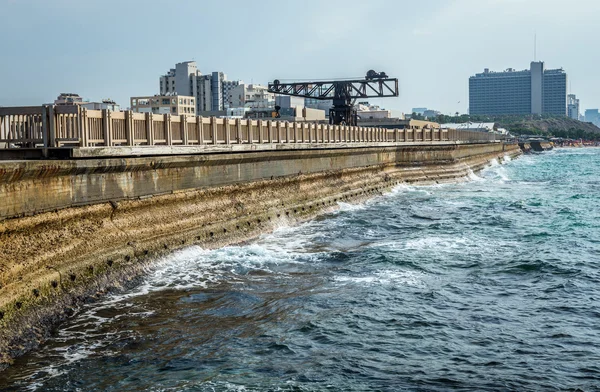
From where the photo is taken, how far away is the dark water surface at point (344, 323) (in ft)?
37.1

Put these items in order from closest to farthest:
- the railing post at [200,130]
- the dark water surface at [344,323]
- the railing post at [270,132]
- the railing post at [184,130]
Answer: the dark water surface at [344,323] < the railing post at [184,130] < the railing post at [200,130] < the railing post at [270,132]

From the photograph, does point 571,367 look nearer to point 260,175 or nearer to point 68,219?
point 68,219

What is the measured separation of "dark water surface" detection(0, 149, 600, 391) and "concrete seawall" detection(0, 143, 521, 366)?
66 cm

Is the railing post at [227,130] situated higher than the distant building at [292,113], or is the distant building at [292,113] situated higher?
the distant building at [292,113]

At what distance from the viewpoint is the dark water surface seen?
11.3 meters

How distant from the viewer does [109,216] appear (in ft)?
59.3

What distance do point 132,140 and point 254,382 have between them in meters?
10.9

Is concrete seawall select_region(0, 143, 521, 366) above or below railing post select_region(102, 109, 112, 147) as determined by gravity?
below

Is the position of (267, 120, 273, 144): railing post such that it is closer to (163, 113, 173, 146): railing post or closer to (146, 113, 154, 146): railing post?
(163, 113, 173, 146): railing post

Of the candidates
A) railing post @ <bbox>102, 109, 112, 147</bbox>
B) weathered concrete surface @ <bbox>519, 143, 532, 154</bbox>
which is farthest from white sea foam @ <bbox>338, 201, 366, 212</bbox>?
weathered concrete surface @ <bbox>519, 143, 532, 154</bbox>

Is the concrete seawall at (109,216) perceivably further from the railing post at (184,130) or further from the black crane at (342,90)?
the black crane at (342,90)

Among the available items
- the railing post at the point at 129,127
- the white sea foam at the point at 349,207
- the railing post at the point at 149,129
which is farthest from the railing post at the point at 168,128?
the white sea foam at the point at 349,207

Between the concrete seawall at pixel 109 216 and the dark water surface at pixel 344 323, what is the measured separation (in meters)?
0.66

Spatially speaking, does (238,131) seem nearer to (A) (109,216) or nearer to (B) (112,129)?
(B) (112,129)
